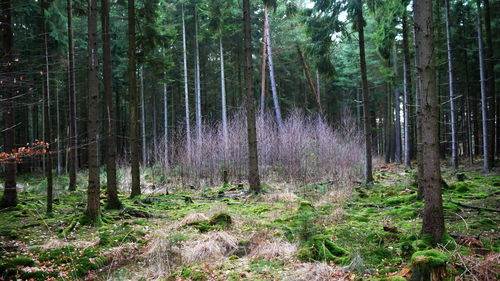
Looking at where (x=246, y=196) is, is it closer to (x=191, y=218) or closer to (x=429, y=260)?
(x=191, y=218)

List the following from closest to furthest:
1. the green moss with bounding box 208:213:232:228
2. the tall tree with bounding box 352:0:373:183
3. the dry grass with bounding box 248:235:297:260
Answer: the dry grass with bounding box 248:235:297:260
the green moss with bounding box 208:213:232:228
the tall tree with bounding box 352:0:373:183

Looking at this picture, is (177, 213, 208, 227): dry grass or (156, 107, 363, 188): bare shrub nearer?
(177, 213, 208, 227): dry grass

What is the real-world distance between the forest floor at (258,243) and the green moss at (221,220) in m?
0.02

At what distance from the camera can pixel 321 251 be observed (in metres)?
4.07

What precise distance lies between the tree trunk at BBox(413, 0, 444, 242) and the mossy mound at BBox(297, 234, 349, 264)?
3.74 ft

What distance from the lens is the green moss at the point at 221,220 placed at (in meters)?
5.85

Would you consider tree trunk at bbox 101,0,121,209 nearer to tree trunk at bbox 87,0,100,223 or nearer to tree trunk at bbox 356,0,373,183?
tree trunk at bbox 87,0,100,223

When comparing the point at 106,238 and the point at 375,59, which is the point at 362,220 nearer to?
the point at 106,238

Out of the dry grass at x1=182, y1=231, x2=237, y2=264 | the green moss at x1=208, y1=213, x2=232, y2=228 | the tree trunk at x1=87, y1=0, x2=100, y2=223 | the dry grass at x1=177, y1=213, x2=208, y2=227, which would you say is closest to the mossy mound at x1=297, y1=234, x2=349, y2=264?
the dry grass at x1=182, y1=231, x2=237, y2=264

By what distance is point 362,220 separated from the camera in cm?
569

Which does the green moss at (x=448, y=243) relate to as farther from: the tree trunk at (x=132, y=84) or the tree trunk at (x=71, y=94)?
the tree trunk at (x=71, y=94)

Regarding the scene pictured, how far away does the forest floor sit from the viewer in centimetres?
358

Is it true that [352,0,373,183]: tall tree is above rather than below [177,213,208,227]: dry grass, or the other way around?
above

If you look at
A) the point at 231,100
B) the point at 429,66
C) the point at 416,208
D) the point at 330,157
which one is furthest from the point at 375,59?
the point at 429,66
